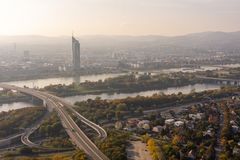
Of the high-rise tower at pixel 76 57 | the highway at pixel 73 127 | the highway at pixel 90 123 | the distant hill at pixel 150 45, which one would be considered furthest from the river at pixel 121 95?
the distant hill at pixel 150 45

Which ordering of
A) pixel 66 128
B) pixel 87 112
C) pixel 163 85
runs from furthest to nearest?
pixel 163 85 → pixel 87 112 → pixel 66 128

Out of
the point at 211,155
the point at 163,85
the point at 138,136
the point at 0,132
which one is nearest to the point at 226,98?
the point at 163,85

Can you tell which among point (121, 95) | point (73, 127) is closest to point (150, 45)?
point (121, 95)

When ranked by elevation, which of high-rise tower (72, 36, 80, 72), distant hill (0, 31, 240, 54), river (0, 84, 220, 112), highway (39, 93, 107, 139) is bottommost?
river (0, 84, 220, 112)

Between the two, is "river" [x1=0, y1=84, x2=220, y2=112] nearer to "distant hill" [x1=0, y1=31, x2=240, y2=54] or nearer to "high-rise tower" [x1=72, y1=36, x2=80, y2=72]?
"high-rise tower" [x1=72, y1=36, x2=80, y2=72]

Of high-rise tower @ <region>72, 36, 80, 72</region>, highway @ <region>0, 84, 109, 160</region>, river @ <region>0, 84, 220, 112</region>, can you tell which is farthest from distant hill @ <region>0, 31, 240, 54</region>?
highway @ <region>0, 84, 109, 160</region>

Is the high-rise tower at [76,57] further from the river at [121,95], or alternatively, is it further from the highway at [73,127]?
the highway at [73,127]

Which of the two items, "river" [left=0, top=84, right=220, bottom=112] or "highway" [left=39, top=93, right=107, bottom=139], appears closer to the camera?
"highway" [left=39, top=93, right=107, bottom=139]

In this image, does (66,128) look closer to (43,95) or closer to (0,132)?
(0,132)

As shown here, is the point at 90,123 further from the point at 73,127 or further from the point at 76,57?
the point at 76,57

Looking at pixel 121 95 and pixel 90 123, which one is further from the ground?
pixel 90 123

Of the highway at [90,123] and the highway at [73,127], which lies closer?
the highway at [73,127]
